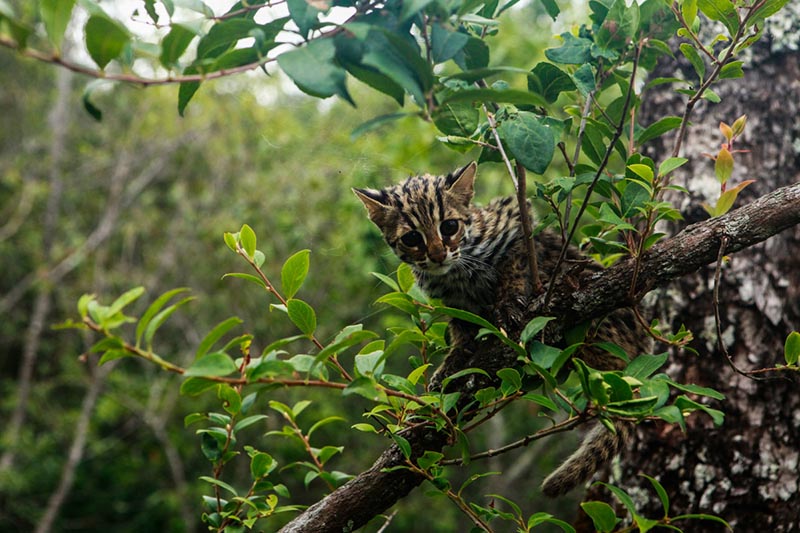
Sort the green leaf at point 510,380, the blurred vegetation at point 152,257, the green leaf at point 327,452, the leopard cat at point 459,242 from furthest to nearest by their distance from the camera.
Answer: the blurred vegetation at point 152,257
the leopard cat at point 459,242
the green leaf at point 327,452
the green leaf at point 510,380

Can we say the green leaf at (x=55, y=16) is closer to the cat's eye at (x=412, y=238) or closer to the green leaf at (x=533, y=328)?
the green leaf at (x=533, y=328)

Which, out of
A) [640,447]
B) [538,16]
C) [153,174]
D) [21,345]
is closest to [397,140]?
[538,16]

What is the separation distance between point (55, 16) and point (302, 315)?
0.64 metres

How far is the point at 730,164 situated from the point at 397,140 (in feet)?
17.3

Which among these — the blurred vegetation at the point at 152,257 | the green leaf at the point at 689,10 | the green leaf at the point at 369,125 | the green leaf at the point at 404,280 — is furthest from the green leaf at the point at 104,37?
the blurred vegetation at the point at 152,257

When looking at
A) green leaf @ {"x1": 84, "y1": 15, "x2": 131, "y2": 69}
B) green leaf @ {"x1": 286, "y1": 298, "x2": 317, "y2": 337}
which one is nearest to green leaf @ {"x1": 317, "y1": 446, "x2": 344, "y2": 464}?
green leaf @ {"x1": 286, "y1": 298, "x2": 317, "y2": 337}

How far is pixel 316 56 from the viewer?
3.54 feet

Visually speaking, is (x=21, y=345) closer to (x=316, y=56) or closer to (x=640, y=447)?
(x=640, y=447)

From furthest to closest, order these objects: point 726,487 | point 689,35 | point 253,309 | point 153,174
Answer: point 153,174 < point 253,309 < point 726,487 < point 689,35

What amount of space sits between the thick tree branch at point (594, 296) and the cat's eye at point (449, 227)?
0.70m

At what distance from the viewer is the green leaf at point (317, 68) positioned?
105 centimetres

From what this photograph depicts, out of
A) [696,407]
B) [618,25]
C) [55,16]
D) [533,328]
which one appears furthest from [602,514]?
[55,16]

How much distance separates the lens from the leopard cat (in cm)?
238

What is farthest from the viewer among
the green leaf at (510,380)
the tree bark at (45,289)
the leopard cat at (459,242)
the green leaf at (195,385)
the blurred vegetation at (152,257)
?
the tree bark at (45,289)
